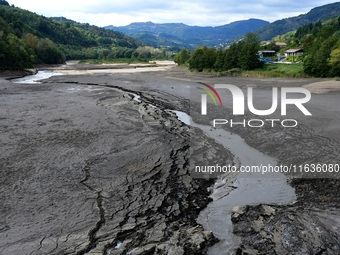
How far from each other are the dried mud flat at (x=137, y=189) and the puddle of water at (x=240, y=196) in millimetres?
319

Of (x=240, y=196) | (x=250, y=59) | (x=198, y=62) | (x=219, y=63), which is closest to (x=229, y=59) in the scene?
(x=219, y=63)

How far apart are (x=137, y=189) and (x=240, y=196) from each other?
13.8 ft

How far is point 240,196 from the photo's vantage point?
39.6ft

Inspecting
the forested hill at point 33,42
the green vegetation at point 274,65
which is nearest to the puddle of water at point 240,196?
the green vegetation at point 274,65

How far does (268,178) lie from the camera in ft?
45.0

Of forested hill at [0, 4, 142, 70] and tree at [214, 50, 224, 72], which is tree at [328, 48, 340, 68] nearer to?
tree at [214, 50, 224, 72]

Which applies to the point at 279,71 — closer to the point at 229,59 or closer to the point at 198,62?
the point at 229,59

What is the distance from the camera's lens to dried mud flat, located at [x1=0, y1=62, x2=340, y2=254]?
8.70 meters

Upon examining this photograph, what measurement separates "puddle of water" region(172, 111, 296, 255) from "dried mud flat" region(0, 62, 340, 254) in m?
0.32

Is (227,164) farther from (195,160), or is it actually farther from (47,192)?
(47,192)

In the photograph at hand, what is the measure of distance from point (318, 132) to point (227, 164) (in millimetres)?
6916

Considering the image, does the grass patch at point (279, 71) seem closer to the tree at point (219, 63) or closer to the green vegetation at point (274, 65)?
the green vegetation at point (274, 65)

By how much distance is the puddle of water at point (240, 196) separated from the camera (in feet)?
30.3

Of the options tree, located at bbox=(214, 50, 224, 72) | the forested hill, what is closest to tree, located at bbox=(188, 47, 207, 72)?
tree, located at bbox=(214, 50, 224, 72)
